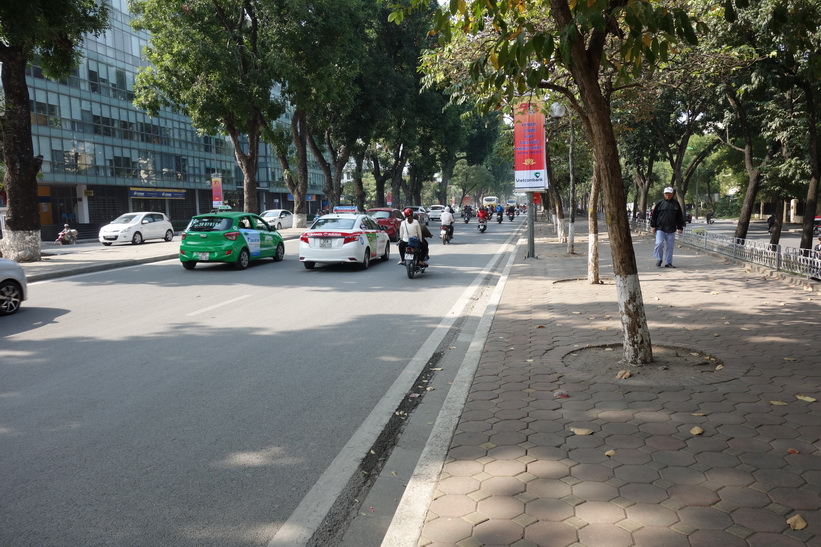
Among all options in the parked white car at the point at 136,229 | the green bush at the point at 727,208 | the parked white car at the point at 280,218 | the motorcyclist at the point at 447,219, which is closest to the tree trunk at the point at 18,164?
the parked white car at the point at 136,229

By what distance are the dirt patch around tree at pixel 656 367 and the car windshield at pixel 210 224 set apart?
37.9 feet

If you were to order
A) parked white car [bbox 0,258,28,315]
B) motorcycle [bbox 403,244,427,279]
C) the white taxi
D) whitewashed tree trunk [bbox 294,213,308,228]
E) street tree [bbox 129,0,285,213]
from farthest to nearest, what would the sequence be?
1. whitewashed tree trunk [bbox 294,213,308,228]
2. street tree [bbox 129,0,285,213]
3. the white taxi
4. motorcycle [bbox 403,244,427,279]
5. parked white car [bbox 0,258,28,315]

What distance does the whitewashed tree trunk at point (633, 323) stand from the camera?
6.16 m

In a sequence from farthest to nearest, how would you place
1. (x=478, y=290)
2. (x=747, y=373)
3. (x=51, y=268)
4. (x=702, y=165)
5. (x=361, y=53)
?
(x=702, y=165) → (x=361, y=53) → (x=51, y=268) → (x=478, y=290) → (x=747, y=373)

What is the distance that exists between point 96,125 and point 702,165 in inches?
2155

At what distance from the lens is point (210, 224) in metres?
16.2

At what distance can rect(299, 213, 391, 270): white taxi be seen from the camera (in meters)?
15.6

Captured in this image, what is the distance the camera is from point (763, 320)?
27.1 feet

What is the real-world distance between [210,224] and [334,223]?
10.3 feet

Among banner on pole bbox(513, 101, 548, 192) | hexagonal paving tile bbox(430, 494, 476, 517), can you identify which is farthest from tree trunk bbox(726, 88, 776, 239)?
hexagonal paving tile bbox(430, 494, 476, 517)

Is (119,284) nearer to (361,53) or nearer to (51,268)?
(51,268)

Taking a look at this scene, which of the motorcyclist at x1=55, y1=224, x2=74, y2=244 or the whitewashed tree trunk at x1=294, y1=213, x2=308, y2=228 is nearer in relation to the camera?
the motorcyclist at x1=55, y1=224, x2=74, y2=244

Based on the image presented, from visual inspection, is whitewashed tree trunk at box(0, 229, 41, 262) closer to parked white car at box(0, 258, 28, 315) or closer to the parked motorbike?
parked white car at box(0, 258, 28, 315)

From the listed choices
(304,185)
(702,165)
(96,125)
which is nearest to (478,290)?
(304,185)
